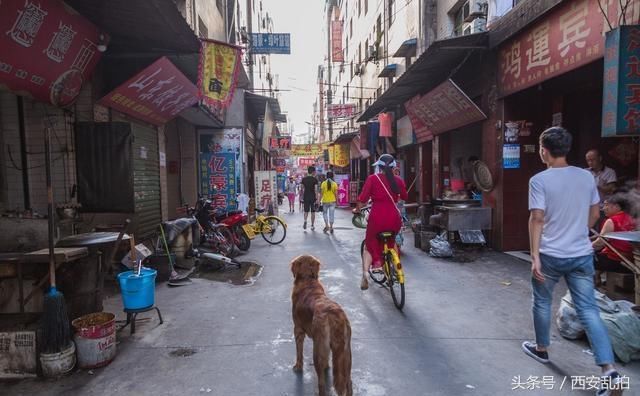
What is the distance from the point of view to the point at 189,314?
203 inches

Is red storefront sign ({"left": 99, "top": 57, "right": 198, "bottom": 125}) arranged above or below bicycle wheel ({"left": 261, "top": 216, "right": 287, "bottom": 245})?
above

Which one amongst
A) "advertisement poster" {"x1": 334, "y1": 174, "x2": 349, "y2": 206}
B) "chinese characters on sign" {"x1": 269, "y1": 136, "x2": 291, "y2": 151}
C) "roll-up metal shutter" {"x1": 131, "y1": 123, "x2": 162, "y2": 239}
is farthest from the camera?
"chinese characters on sign" {"x1": 269, "y1": 136, "x2": 291, "y2": 151}

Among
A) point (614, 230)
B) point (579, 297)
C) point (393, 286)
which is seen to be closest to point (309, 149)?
point (393, 286)

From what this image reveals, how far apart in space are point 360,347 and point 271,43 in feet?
44.8

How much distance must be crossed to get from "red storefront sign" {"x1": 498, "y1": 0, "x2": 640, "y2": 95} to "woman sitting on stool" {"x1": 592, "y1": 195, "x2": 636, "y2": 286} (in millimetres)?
2198

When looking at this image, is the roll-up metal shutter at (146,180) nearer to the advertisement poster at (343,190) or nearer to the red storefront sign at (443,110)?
the red storefront sign at (443,110)

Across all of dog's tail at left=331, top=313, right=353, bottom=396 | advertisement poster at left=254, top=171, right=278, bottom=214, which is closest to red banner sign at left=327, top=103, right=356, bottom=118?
advertisement poster at left=254, top=171, right=278, bottom=214

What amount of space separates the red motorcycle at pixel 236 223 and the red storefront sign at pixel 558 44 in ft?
20.6

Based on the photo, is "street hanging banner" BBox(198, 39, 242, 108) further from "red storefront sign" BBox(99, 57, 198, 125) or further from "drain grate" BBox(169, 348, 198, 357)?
"drain grate" BBox(169, 348, 198, 357)

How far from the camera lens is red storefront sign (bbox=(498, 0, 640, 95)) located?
580 cm

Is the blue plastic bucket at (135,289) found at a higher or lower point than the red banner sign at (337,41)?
lower

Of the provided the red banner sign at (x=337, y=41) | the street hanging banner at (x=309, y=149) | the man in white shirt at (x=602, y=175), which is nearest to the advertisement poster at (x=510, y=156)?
the man in white shirt at (x=602, y=175)

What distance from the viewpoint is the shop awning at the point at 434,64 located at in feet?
28.8

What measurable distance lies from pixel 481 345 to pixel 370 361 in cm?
117
